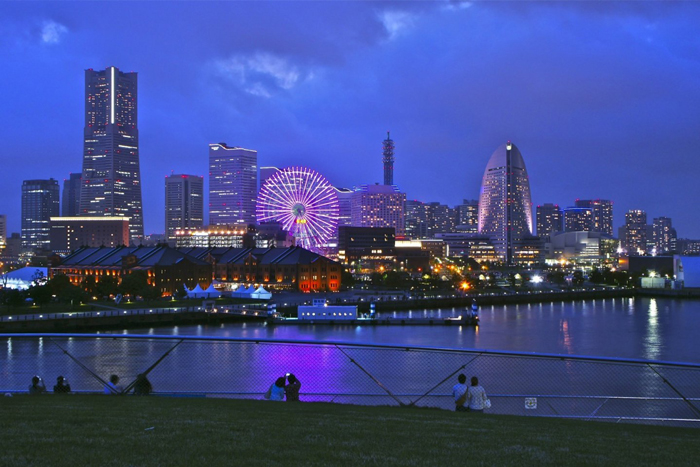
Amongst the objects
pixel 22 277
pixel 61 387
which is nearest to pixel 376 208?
pixel 22 277

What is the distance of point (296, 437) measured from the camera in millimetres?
6152

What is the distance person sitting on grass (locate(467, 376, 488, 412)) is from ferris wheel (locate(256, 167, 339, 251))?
72.9 m

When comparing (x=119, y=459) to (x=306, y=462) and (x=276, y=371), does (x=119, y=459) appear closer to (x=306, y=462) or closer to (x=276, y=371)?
(x=306, y=462)

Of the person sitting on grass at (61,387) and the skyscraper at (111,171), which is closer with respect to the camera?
the person sitting on grass at (61,387)

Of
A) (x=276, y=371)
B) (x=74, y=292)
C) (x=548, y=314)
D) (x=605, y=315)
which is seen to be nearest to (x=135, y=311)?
(x=74, y=292)

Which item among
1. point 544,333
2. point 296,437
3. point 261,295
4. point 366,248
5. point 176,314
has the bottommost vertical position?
point 544,333

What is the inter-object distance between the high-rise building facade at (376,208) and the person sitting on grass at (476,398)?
6677 inches

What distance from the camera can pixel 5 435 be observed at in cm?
600

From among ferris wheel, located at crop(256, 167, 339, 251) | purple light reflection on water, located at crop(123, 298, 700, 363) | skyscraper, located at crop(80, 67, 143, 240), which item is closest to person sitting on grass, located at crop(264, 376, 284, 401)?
purple light reflection on water, located at crop(123, 298, 700, 363)

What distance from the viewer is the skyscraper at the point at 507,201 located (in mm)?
169750

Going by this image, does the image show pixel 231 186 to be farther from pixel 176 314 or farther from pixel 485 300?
pixel 176 314

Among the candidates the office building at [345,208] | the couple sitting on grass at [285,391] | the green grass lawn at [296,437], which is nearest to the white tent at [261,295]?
the couple sitting on grass at [285,391]

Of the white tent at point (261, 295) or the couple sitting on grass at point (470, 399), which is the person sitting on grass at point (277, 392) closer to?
the couple sitting on grass at point (470, 399)

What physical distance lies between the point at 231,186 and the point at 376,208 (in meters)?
A: 42.3
